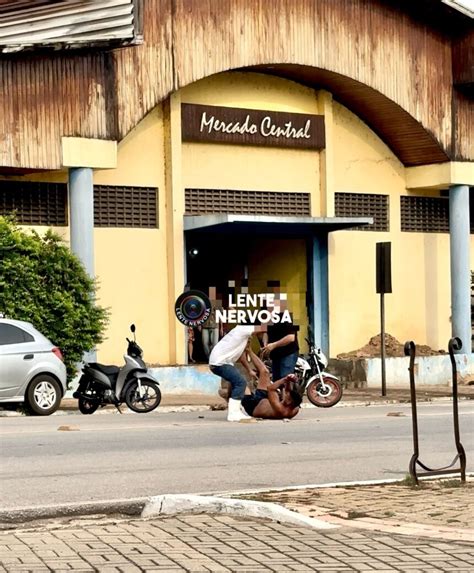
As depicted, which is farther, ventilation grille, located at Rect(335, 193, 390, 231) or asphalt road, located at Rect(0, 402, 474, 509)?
ventilation grille, located at Rect(335, 193, 390, 231)

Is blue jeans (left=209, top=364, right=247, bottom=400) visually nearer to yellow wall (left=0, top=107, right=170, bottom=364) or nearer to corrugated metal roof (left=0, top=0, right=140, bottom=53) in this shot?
corrugated metal roof (left=0, top=0, right=140, bottom=53)

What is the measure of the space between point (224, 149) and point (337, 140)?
335 centimetres

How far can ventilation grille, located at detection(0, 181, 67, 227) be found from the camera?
26812 mm

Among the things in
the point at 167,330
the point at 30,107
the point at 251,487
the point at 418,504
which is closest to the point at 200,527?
the point at 418,504

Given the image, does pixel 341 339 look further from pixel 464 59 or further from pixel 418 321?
pixel 464 59

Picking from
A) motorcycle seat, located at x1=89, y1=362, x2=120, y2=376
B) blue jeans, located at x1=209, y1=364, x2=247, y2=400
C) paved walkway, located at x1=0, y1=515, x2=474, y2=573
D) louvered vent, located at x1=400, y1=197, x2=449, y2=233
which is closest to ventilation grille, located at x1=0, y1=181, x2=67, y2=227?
motorcycle seat, located at x1=89, y1=362, x2=120, y2=376

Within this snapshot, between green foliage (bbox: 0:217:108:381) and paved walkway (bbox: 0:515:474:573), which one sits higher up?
green foliage (bbox: 0:217:108:381)

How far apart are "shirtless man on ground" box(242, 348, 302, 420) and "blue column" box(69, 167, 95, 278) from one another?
25.7ft

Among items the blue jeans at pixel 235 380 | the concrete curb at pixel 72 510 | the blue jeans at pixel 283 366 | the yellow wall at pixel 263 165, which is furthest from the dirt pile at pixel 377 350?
the concrete curb at pixel 72 510

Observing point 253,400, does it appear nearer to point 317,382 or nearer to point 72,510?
point 317,382

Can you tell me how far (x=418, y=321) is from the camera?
33.8m

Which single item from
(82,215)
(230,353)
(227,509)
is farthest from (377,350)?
(227,509)

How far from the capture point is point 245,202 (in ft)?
100

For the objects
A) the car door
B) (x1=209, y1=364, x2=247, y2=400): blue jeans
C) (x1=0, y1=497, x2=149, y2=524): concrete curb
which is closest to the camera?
(x1=0, y1=497, x2=149, y2=524): concrete curb
